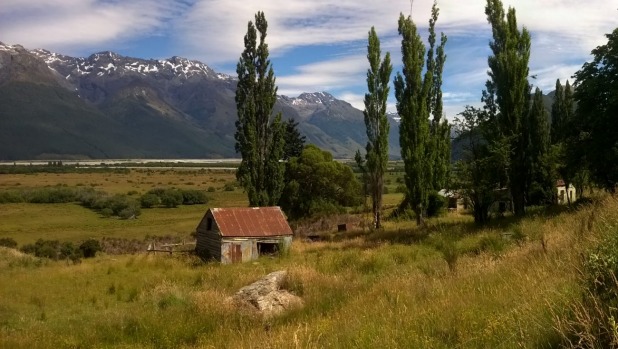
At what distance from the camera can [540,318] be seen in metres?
4.93

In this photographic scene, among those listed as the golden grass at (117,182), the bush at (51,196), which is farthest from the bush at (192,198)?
the bush at (51,196)

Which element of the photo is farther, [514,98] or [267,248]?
[267,248]

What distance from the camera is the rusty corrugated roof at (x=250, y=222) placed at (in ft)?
98.5

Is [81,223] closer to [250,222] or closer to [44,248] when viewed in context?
[44,248]

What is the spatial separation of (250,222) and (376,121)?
1250 cm

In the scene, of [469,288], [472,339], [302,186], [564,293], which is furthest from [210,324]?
[302,186]

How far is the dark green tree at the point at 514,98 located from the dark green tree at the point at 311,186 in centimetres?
2030

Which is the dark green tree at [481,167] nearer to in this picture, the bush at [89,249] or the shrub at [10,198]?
the bush at [89,249]

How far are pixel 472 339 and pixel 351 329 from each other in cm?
191

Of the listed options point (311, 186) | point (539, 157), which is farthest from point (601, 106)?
point (311, 186)

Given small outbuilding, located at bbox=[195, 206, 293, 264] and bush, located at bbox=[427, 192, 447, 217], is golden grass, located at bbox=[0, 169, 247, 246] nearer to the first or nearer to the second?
small outbuilding, located at bbox=[195, 206, 293, 264]

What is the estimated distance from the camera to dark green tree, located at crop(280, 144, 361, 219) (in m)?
45.8

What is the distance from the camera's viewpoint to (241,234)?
29.9 metres

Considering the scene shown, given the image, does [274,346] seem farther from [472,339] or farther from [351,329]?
[472,339]
